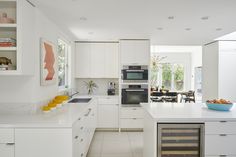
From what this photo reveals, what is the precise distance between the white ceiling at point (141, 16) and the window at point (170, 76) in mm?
5512

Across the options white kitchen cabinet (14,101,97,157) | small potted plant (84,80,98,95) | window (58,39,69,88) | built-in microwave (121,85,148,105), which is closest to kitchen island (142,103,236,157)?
white kitchen cabinet (14,101,97,157)

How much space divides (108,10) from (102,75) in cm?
269

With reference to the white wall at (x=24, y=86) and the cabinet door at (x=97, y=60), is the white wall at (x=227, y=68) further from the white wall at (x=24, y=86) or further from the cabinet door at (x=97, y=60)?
the white wall at (x=24, y=86)

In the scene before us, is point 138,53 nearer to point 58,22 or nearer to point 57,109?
point 58,22

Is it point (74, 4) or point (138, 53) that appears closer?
point (74, 4)

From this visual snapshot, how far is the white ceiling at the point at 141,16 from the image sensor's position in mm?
2510

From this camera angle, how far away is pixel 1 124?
203 centimetres

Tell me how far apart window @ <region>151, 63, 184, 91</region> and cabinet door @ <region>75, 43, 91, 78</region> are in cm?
523

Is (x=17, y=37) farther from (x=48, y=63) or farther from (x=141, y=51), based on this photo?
(x=141, y=51)

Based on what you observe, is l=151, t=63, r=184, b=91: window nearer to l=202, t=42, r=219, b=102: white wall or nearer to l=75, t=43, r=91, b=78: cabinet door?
l=202, t=42, r=219, b=102: white wall

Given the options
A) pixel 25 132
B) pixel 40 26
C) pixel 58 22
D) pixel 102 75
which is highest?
pixel 58 22

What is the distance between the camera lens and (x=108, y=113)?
4.93 metres

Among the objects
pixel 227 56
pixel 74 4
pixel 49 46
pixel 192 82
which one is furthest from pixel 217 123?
pixel 192 82

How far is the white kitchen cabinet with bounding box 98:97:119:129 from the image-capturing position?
194 inches
